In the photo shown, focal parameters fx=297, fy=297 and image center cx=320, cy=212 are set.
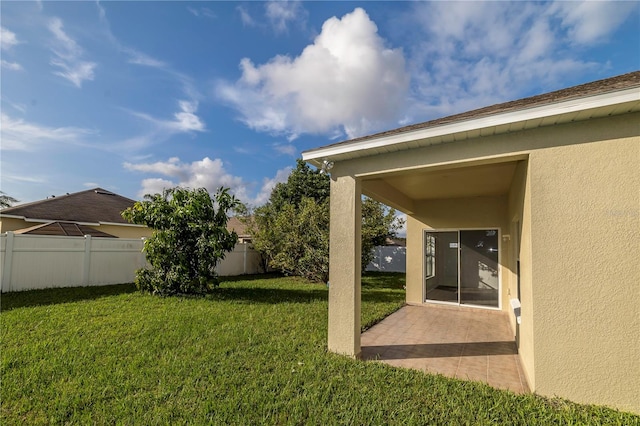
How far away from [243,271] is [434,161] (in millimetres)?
15549

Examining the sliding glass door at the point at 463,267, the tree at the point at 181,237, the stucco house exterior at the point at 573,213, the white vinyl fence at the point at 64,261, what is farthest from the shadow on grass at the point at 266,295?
the stucco house exterior at the point at 573,213

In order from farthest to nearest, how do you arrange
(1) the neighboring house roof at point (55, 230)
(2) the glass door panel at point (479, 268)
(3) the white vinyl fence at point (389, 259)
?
(3) the white vinyl fence at point (389, 259)
(1) the neighboring house roof at point (55, 230)
(2) the glass door panel at point (479, 268)

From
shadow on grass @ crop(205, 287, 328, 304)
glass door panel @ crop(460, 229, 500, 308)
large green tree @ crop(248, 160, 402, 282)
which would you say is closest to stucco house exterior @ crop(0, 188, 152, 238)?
large green tree @ crop(248, 160, 402, 282)

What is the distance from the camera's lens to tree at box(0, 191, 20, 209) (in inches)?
714

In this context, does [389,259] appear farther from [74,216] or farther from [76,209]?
[76,209]

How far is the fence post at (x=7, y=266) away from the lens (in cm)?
962

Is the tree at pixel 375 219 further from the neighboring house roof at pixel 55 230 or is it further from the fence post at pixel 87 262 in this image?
the neighboring house roof at pixel 55 230

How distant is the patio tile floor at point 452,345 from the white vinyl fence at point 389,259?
13188 millimetres

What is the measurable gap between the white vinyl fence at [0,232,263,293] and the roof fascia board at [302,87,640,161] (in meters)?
11.1

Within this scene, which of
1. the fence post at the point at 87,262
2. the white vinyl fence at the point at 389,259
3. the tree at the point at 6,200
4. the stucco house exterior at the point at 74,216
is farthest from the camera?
the white vinyl fence at the point at 389,259

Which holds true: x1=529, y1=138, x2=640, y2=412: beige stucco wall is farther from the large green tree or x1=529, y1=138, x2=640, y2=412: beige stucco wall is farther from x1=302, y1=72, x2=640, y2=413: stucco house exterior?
the large green tree

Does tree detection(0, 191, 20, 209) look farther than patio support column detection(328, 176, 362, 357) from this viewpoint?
Yes

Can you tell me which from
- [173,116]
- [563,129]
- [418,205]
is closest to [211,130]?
[173,116]

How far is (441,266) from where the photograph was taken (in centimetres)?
1012
